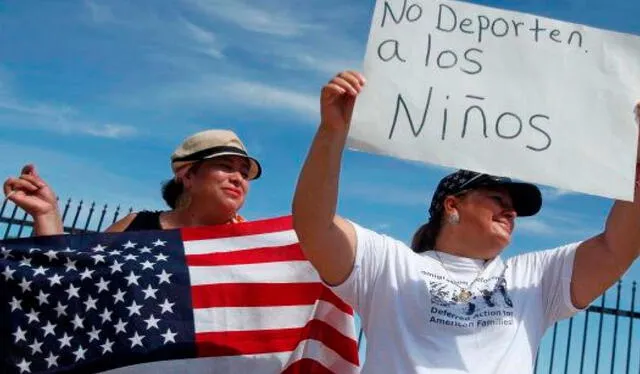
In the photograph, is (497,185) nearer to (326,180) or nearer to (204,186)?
(326,180)

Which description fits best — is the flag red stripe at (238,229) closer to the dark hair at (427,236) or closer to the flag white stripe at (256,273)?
the flag white stripe at (256,273)

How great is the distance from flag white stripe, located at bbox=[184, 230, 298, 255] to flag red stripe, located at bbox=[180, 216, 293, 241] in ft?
0.07

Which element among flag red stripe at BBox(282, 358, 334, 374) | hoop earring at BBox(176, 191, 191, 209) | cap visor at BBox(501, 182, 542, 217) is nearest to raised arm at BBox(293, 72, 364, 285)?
cap visor at BBox(501, 182, 542, 217)

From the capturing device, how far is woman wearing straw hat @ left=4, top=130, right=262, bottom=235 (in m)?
3.48

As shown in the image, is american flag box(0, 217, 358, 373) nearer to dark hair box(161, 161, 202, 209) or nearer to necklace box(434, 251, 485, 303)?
dark hair box(161, 161, 202, 209)

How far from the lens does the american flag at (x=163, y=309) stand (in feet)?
10.6

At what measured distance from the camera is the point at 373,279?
261cm

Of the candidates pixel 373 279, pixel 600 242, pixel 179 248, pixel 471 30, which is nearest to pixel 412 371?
pixel 373 279

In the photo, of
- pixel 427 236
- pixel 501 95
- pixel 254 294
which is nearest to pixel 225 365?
pixel 254 294

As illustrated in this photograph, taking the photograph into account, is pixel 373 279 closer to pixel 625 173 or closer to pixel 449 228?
pixel 449 228

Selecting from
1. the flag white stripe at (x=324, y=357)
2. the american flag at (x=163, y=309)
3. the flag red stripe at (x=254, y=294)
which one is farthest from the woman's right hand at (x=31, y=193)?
the flag white stripe at (x=324, y=357)

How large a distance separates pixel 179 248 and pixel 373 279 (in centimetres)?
125

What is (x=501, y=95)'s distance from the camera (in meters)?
2.65

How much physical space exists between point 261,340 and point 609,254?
159cm
